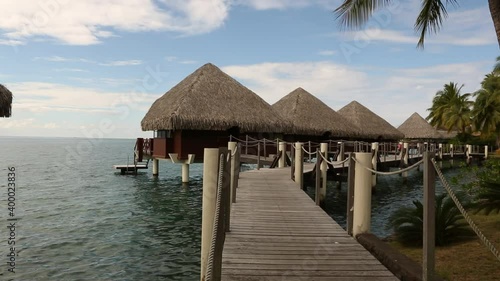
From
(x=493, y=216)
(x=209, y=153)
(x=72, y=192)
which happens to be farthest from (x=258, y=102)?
(x=209, y=153)

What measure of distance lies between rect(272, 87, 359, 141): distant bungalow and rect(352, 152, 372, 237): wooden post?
25412 millimetres

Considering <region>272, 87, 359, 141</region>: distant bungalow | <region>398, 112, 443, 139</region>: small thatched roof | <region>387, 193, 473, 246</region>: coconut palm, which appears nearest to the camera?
<region>387, 193, 473, 246</region>: coconut palm

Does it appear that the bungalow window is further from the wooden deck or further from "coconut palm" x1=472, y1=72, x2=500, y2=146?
"coconut palm" x1=472, y1=72, x2=500, y2=146

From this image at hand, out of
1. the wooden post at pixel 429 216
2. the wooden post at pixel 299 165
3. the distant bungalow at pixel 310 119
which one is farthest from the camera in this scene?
the distant bungalow at pixel 310 119

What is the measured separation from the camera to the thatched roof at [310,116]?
33156mm

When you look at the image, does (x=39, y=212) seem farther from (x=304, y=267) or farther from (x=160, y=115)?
(x=304, y=267)

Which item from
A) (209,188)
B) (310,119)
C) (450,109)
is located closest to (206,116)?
(310,119)

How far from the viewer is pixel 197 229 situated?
44.7ft

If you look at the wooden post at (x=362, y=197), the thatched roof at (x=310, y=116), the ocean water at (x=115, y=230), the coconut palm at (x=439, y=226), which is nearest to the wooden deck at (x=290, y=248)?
the wooden post at (x=362, y=197)

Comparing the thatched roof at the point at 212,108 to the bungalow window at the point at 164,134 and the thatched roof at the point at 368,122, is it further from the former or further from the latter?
the thatched roof at the point at 368,122

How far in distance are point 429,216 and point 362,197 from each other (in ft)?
6.84

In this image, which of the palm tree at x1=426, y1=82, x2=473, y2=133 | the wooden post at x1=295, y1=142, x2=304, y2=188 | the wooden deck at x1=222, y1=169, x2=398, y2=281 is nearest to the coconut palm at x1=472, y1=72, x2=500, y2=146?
the palm tree at x1=426, y1=82, x2=473, y2=133

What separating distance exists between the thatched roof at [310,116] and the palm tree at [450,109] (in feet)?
64.4

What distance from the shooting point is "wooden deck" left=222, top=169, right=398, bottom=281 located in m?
4.25
